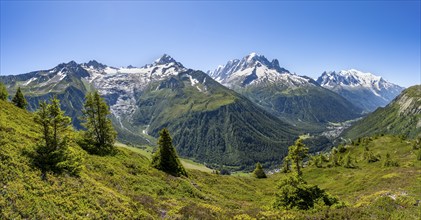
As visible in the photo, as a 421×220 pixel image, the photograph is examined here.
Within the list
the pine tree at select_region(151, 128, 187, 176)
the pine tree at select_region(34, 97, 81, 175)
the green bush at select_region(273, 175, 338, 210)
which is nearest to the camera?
the pine tree at select_region(34, 97, 81, 175)

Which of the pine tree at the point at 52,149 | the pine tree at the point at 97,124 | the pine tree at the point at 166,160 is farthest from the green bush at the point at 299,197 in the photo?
the pine tree at the point at 97,124

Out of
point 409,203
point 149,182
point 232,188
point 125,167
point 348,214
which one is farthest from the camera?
point 232,188

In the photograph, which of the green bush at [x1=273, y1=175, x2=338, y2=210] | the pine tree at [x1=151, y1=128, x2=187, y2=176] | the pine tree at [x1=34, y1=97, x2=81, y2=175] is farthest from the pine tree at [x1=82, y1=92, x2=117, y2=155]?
the green bush at [x1=273, y1=175, x2=338, y2=210]

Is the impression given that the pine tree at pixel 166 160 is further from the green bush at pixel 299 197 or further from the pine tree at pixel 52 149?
the green bush at pixel 299 197

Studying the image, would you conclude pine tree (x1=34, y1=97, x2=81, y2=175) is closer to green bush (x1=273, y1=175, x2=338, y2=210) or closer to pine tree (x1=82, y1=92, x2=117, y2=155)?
green bush (x1=273, y1=175, x2=338, y2=210)

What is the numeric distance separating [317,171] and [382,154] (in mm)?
42207

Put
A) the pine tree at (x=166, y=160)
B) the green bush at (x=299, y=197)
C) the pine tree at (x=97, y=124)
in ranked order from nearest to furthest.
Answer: the green bush at (x=299, y=197) < the pine tree at (x=166, y=160) < the pine tree at (x=97, y=124)

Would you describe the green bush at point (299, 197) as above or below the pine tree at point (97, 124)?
below

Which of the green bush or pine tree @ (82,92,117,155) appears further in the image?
pine tree @ (82,92,117,155)

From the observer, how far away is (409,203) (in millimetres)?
30891

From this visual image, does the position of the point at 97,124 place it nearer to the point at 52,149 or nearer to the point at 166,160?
the point at 166,160

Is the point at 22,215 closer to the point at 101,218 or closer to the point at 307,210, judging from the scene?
the point at 101,218

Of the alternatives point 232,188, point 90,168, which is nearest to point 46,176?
point 90,168

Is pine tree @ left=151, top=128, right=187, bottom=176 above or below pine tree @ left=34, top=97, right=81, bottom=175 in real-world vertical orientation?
below
